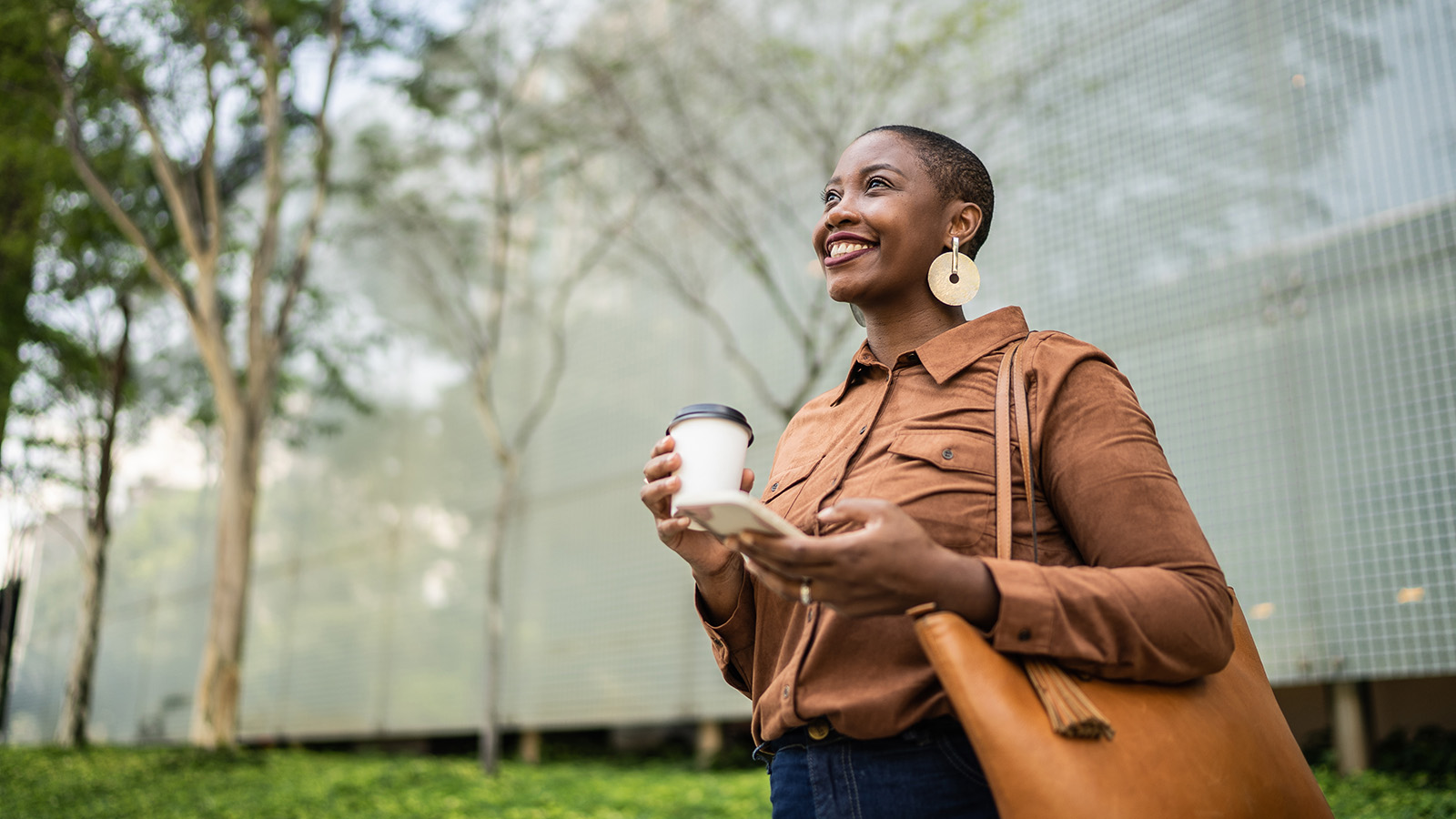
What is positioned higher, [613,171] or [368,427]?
[613,171]

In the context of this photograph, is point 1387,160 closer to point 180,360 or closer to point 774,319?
point 774,319

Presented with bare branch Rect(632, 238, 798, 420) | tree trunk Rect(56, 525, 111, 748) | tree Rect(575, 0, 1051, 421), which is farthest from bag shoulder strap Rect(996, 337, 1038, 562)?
tree trunk Rect(56, 525, 111, 748)

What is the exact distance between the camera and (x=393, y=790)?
778 centimetres

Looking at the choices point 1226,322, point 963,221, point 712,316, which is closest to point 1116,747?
point 963,221

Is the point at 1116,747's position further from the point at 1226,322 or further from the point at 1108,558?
the point at 1226,322

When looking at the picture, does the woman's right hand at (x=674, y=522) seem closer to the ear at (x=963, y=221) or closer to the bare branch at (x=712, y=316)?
the ear at (x=963, y=221)

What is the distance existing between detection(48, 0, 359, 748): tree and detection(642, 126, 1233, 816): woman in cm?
939

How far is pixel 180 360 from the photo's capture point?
1584 centimetres

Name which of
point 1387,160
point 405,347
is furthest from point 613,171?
point 1387,160

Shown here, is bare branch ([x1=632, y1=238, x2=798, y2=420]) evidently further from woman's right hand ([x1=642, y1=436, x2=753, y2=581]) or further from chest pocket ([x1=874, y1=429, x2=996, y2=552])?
chest pocket ([x1=874, y1=429, x2=996, y2=552])

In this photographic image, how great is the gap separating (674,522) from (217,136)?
10.7 metres

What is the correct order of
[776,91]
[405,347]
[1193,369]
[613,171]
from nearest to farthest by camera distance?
[1193,369], [776,91], [613,171], [405,347]

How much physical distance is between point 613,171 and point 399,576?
590 cm

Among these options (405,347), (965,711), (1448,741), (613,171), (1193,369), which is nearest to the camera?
(965,711)
